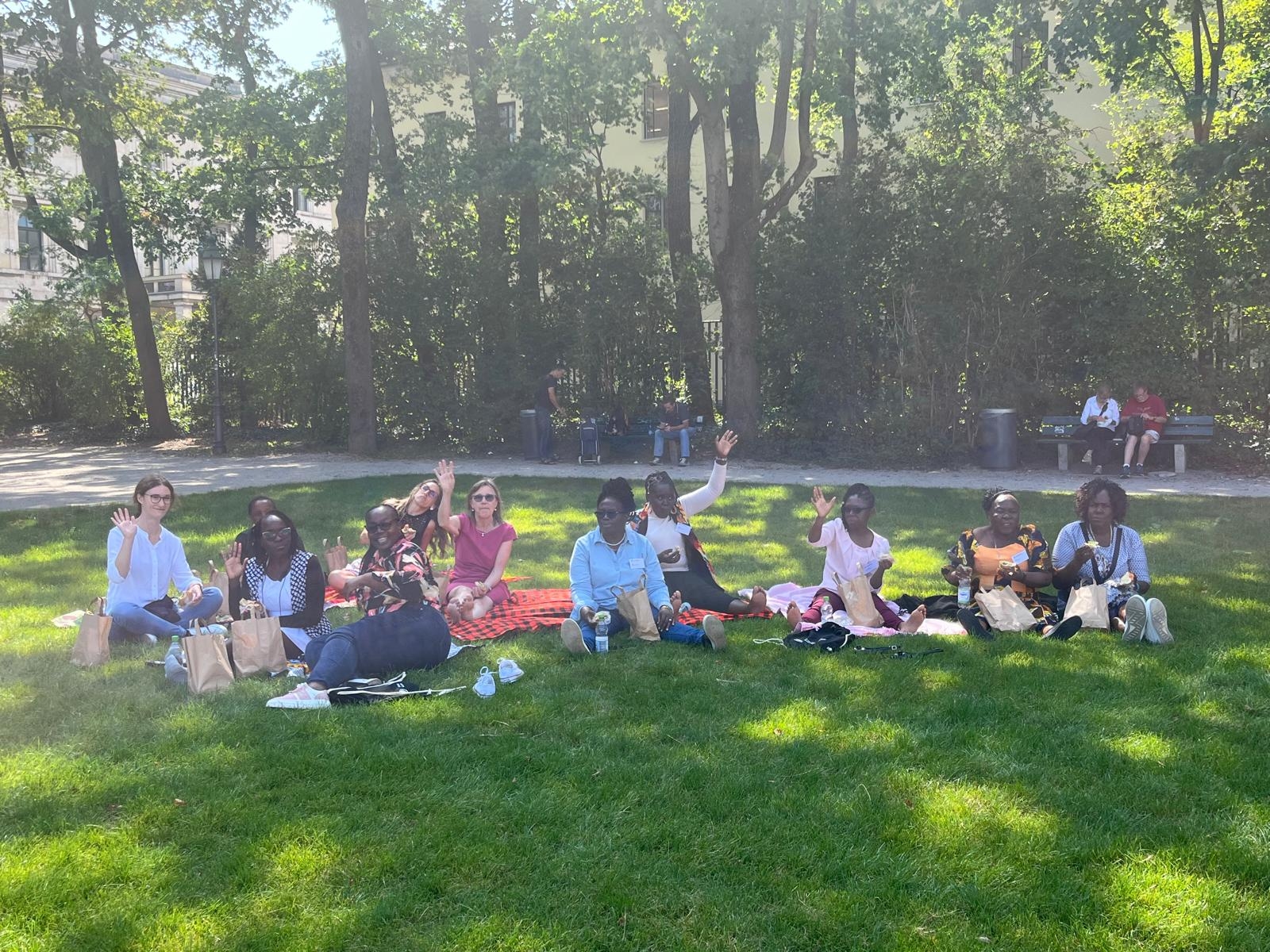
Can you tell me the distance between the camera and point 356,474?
1753 centimetres

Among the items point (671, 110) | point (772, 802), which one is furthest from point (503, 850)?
point (671, 110)

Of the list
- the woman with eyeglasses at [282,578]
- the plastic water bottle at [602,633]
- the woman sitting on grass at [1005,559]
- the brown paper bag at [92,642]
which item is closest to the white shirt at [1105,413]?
the woman sitting on grass at [1005,559]

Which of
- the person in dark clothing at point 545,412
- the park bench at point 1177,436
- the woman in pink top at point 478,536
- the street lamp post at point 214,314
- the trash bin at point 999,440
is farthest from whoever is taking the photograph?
the street lamp post at point 214,314

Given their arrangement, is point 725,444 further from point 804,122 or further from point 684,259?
point 684,259

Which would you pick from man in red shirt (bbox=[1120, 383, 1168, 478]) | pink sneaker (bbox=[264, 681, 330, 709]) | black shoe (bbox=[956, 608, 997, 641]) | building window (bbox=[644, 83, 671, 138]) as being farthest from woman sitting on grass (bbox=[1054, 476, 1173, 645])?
building window (bbox=[644, 83, 671, 138])

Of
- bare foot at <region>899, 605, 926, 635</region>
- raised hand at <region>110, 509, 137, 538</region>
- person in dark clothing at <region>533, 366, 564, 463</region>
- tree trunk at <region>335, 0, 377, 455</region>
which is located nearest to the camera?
raised hand at <region>110, 509, 137, 538</region>

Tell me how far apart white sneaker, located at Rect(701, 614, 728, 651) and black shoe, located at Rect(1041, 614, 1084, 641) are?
6.88 feet

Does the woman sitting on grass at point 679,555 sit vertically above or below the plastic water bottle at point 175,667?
above

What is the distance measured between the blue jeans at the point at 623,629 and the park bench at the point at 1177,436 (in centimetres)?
1139

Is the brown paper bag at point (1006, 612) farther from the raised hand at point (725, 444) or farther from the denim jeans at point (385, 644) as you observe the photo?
the denim jeans at point (385, 644)

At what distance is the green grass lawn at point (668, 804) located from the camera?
3859mm

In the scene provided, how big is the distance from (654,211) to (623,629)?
53.1 ft

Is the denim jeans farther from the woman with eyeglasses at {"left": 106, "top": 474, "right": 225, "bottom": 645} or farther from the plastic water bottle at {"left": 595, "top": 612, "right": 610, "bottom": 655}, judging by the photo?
the woman with eyeglasses at {"left": 106, "top": 474, "right": 225, "bottom": 645}

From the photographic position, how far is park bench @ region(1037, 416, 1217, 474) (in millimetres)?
16719
